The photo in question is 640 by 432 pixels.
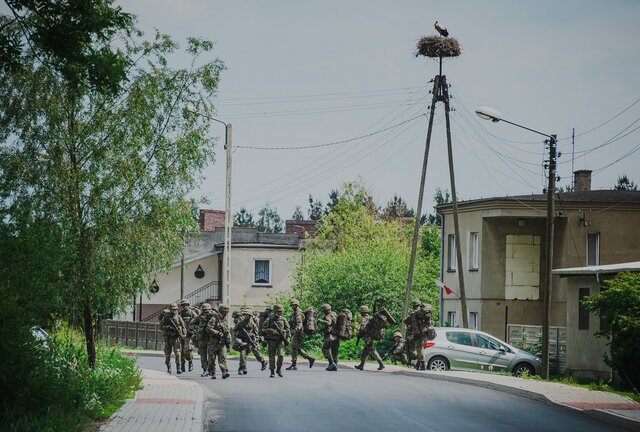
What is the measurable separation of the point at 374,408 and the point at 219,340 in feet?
33.5

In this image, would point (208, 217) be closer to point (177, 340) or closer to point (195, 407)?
point (177, 340)

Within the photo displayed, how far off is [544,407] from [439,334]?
12.8 metres

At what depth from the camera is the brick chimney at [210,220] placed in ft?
267

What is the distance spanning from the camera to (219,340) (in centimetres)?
2816

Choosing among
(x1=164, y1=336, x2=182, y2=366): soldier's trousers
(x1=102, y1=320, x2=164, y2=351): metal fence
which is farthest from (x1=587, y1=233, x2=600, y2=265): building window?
(x1=102, y1=320, x2=164, y2=351): metal fence

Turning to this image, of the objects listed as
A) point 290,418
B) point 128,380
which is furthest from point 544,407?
point 128,380

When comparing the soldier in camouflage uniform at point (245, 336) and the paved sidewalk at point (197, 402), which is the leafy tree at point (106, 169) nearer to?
the paved sidewalk at point (197, 402)

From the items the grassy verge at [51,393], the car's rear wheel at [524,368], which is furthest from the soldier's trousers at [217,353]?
the grassy verge at [51,393]

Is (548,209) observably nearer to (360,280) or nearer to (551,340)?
(551,340)

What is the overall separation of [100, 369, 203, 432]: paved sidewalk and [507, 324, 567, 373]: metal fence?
1622 centimetres

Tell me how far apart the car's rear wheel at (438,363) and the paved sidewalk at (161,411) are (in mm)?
10879

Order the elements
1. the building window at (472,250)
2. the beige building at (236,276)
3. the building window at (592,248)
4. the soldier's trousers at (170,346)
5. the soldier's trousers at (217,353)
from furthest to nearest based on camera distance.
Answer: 1. the beige building at (236,276)
2. the building window at (472,250)
3. the building window at (592,248)
4. the soldier's trousers at (170,346)
5. the soldier's trousers at (217,353)

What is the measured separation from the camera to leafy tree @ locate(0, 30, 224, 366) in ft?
60.4

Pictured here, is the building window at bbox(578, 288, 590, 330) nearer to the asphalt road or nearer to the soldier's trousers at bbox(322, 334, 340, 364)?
the soldier's trousers at bbox(322, 334, 340, 364)
